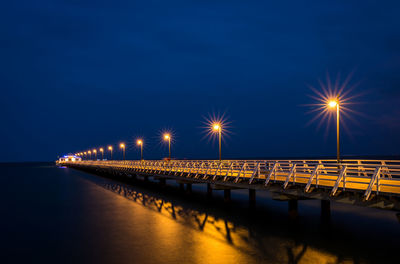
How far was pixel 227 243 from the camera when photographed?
53.6 feet

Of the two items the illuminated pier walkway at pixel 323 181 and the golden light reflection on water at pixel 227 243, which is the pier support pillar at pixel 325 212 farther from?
the golden light reflection on water at pixel 227 243

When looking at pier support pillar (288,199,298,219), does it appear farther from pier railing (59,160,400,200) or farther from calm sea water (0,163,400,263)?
pier railing (59,160,400,200)

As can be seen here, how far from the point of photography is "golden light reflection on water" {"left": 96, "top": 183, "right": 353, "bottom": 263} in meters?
14.1

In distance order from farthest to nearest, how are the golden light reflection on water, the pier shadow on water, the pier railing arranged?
the pier shadow on water < the golden light reflection on water < the pier railing

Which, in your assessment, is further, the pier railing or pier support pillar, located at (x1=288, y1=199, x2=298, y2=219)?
pier support pillar, located at (x1=288, y1=199, x2=298, y2=219)

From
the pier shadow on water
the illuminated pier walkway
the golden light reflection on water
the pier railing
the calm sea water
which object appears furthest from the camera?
the calm sea water

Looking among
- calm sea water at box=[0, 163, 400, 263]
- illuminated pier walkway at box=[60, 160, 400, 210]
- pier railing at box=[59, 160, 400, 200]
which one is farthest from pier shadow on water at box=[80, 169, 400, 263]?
pier railing at box=[59, 160, 400, 200]

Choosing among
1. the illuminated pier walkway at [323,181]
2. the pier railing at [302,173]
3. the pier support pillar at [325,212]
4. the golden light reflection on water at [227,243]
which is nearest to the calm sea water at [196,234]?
the golden light reflection on water at [227,243]

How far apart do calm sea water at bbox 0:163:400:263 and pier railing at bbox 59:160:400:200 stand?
2.62m

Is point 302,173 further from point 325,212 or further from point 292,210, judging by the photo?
point 292,210

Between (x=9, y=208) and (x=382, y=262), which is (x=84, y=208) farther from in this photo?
(x=382, y=262)

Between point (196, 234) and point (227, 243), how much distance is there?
8.37ft

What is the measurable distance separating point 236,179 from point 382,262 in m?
10.0

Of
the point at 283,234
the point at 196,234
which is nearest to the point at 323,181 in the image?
the point at 283,234
